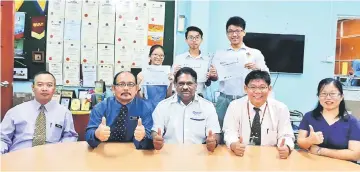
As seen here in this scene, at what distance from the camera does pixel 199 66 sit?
3143 millimetres

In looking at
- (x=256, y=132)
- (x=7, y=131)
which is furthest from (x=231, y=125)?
(x=7, y=131)

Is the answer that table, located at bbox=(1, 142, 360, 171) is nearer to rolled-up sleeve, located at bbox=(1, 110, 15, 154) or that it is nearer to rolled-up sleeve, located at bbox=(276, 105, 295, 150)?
rolled-up sleeve, located at bbox=(276, 105, 295, 150)

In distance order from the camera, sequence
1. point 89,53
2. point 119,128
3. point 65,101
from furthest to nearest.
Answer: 1. point 89,53
2. point 65,101
3. point 119,128

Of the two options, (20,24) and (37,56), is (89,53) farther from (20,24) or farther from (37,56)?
(20,24)

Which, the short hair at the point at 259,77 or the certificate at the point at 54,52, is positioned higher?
the certificate at the point at 54,52

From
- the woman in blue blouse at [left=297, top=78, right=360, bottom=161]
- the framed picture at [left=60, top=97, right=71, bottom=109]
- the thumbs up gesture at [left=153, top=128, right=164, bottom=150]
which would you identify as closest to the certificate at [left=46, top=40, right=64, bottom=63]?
the framed picture at [left=60, top=97, right=71, bottom=109]

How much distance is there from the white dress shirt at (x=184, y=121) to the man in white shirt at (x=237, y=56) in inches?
23.0

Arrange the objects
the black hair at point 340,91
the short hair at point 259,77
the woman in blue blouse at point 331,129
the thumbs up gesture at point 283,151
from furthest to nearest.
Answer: the short hair at point 259,77, the black hair at point 340,91, the woman in blue blouse at point 331,129, the thumbs up gesture at point 283,151

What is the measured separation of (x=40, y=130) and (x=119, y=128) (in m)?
0.70

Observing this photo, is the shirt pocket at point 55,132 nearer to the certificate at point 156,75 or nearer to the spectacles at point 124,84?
the spectacles at point 124,84

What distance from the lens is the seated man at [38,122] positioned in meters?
2.48

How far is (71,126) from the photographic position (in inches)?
103

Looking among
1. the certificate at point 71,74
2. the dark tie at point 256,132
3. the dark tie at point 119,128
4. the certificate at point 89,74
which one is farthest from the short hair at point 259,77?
the certificate at point 71,74

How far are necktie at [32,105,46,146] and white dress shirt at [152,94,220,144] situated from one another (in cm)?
85
